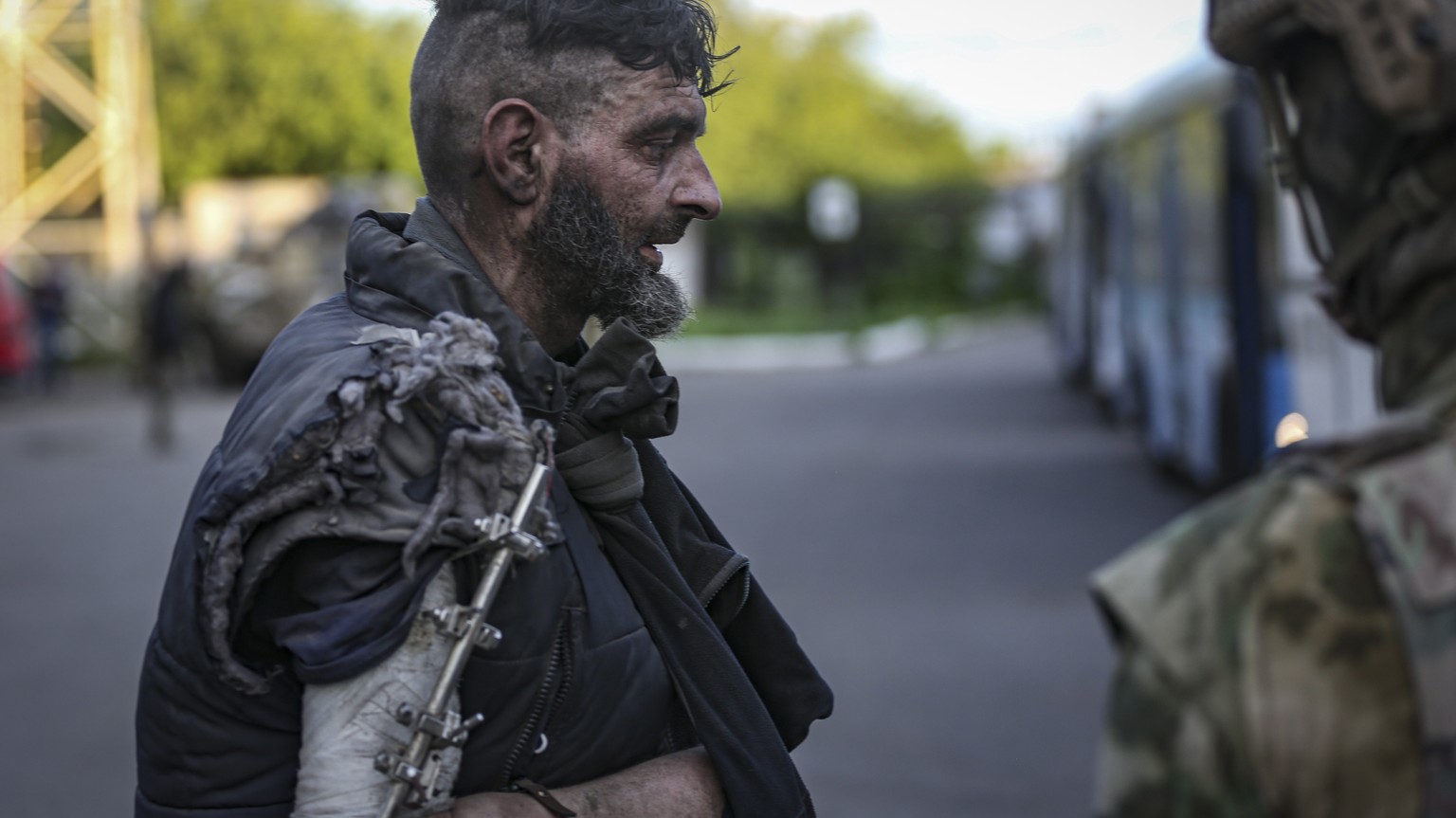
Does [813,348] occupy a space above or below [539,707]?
below

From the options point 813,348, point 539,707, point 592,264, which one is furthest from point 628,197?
point 813,348

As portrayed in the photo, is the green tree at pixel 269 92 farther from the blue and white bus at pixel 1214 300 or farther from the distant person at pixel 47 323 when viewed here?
the blue and white bus at pixel 1214 300

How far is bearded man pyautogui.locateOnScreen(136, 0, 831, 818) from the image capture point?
1709mm

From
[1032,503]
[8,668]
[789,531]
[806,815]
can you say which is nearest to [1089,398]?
[1032,503]

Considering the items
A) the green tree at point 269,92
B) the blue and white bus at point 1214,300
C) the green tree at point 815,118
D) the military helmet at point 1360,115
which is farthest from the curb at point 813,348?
the military helmet at point 1360,115

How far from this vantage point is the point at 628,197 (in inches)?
84.0

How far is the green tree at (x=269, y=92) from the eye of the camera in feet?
143

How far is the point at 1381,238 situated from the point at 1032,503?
10711 mm

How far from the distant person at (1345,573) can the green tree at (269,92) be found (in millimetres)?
43223

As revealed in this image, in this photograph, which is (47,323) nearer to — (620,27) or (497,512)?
(620,27)

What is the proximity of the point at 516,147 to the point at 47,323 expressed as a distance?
2441 centimetres

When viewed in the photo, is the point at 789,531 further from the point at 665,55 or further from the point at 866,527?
the point at 665,55

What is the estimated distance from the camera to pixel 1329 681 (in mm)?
1230

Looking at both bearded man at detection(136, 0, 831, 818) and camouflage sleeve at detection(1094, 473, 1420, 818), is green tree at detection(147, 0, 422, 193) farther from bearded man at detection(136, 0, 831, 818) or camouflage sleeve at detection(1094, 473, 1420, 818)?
camouflage sleeve at detection(1094, 473, 1420, 818)
